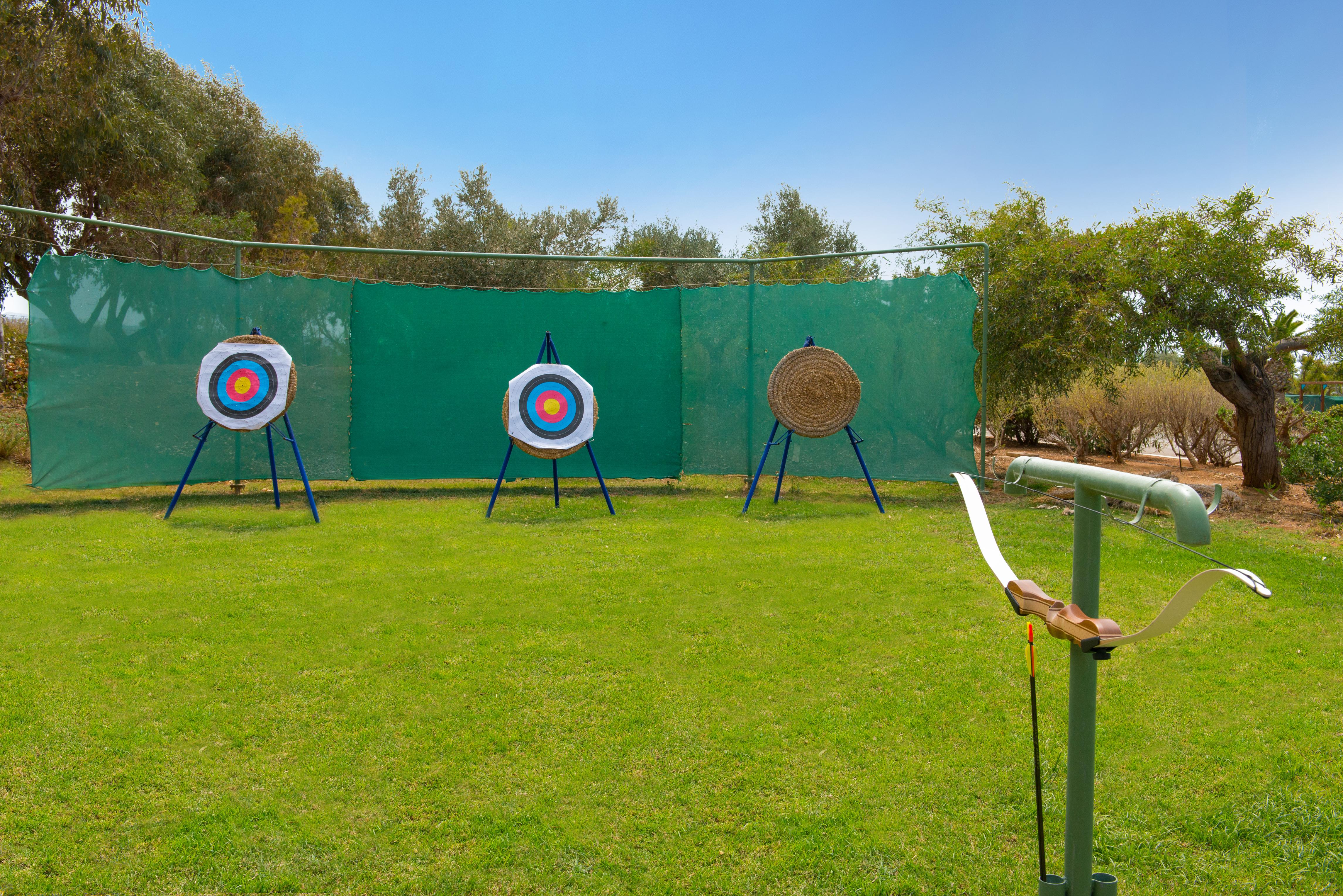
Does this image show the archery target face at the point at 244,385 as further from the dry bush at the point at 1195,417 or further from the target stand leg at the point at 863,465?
the dry bush at the point at 1195,417

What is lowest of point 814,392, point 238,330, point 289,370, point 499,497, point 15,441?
point 499,497

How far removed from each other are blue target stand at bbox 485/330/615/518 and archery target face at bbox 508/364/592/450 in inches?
3.0

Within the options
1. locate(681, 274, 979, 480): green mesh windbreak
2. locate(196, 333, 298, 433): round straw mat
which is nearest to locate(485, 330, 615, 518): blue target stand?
locate(681, 274, 979, 480): green mesh windbreak

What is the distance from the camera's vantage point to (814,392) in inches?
263

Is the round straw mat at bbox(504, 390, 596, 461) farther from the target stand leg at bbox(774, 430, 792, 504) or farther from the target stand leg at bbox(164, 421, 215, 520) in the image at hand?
the target stand leg at bbox(164, 421, 215, 520)

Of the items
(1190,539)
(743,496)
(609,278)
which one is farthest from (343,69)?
(1190,539)

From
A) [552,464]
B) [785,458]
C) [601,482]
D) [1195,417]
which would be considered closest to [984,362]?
[785,458]

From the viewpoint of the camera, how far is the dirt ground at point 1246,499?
245 inches

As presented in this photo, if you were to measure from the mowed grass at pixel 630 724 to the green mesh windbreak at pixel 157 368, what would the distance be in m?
1.66

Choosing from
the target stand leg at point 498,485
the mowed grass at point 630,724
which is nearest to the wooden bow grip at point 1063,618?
the mowed grass at point 630,724

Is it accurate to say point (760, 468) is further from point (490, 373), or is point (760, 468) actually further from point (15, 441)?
point (15, 441)

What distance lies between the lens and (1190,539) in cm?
118

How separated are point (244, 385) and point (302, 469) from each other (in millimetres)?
790

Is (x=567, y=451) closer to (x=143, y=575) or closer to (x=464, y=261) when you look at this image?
(x=143, y=575)
